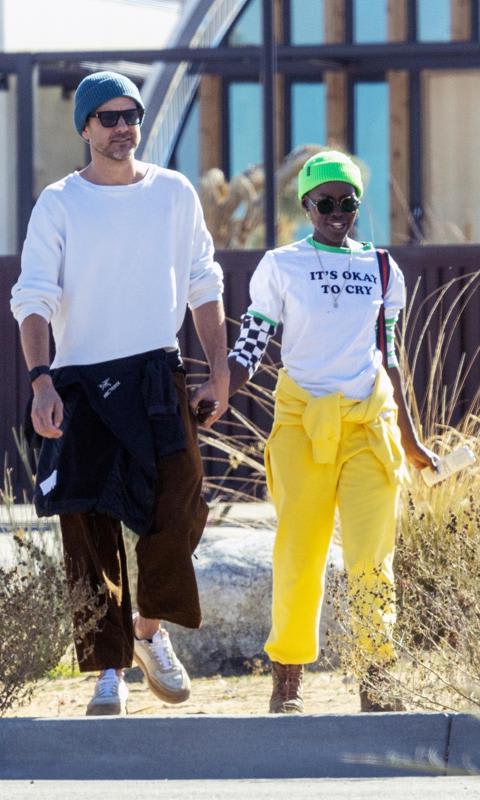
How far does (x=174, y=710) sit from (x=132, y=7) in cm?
1945

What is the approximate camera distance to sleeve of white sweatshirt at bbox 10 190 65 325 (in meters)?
5.07

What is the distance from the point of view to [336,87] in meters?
20.4

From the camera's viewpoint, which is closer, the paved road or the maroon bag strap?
the paved road

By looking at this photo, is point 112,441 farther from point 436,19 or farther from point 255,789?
point 436,19

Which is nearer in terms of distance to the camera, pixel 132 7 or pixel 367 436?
pixel 367 436

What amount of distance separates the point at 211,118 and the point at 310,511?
16.3 metres

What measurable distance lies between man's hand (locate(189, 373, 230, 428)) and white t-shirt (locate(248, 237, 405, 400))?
23 centimetres

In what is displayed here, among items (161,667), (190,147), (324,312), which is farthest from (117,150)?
(190,147)

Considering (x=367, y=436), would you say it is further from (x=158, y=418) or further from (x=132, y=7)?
(x=132, y=7)

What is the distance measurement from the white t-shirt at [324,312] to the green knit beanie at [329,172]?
20 cm

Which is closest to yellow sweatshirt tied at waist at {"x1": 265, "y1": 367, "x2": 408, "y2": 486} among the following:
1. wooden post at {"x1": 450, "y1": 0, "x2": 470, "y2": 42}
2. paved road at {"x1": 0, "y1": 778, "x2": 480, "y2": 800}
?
paved road at {"x1": 0, "y1": 778, "x2": 480, "y2": 800}

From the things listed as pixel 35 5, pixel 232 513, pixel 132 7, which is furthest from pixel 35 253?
pixel 132 7

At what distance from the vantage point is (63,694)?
20.4 feet

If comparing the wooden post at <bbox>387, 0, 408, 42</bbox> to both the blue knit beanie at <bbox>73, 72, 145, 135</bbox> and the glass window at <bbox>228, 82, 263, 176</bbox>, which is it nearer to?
the glass window at <bbox>228, 82, 263, 176</bbox>
